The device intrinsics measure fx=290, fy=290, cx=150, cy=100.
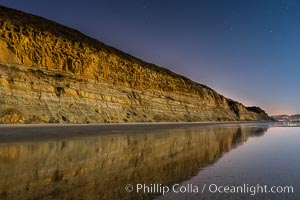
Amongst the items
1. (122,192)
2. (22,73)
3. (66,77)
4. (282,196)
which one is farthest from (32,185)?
(66,77)

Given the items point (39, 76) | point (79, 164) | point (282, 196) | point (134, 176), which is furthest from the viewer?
point (39, 76)

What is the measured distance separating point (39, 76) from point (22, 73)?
2.25m

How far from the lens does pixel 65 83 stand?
36.0m

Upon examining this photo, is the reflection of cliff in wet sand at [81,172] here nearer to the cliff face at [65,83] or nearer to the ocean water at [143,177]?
the ocean water at [143,177]

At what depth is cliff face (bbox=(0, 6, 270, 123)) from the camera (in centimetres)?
2902

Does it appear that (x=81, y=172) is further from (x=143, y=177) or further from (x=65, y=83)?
(x=65, y=83)

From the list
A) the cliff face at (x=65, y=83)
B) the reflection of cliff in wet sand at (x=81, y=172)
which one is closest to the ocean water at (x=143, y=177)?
the reflection of cliff in wet sand at (x=81, y=172)

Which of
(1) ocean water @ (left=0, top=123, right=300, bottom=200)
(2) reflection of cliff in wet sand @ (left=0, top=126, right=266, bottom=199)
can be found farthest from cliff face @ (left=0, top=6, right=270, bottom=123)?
(1) ocean water @ (left=0, top=123, right=300, bottom=200)

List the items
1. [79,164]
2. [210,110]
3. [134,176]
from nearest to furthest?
[134,176], [79,164], [210,110]

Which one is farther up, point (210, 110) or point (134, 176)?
point (210, 110)

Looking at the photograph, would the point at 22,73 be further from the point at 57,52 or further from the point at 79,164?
the point at 79,164

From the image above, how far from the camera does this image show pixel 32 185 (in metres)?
6.19

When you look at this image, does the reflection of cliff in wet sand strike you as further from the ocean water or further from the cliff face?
the cliff face

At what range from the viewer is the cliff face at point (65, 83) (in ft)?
95.2
